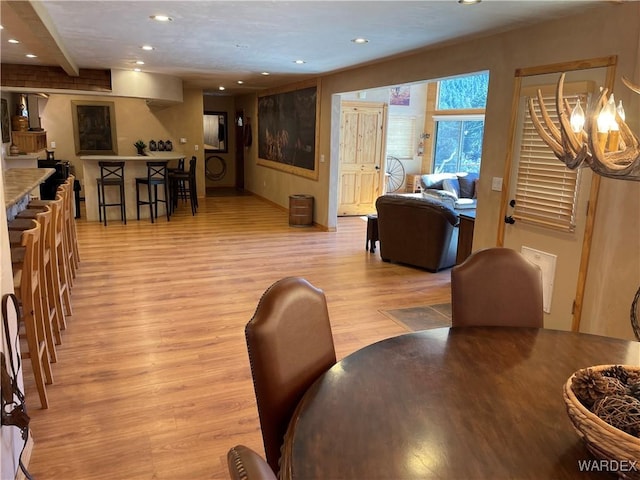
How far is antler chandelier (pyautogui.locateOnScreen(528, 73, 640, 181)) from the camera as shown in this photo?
166 centimetres

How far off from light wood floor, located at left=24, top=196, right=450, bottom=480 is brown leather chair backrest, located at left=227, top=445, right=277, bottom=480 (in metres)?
1.54

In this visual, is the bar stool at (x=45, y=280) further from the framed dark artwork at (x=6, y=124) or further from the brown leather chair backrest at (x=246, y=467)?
the framed dark artwork at (x=6, y=124)

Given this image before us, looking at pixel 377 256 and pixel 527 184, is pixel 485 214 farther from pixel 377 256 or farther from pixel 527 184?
pixel 377 256

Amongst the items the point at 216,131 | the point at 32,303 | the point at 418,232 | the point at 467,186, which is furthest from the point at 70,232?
the point at 216,131

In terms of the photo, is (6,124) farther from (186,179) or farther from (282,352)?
(282,352)

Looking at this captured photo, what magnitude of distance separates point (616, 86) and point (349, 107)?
6.22 m

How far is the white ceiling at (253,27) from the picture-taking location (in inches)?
130

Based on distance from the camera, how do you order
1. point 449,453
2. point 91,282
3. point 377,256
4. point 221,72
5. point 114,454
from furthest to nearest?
1. point 221,72
2. point 377,256
3. point 91,282
4. point 114,454
5. point 449,453

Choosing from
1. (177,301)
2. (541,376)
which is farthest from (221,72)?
(541,376)

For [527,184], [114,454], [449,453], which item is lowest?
[114,454]

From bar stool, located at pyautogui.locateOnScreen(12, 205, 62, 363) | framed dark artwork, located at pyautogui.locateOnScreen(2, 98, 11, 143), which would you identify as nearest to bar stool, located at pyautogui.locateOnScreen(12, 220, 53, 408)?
bar stool, located at pyautogui.locateOnScreen(12, 205, 62, 363)

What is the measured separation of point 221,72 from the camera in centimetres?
737

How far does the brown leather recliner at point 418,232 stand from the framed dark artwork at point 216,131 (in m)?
8.13

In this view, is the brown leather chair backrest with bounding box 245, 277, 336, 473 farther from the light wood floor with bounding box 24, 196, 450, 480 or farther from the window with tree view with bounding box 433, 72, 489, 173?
the window with tree view with bounding box 433, 72, 489, 173
